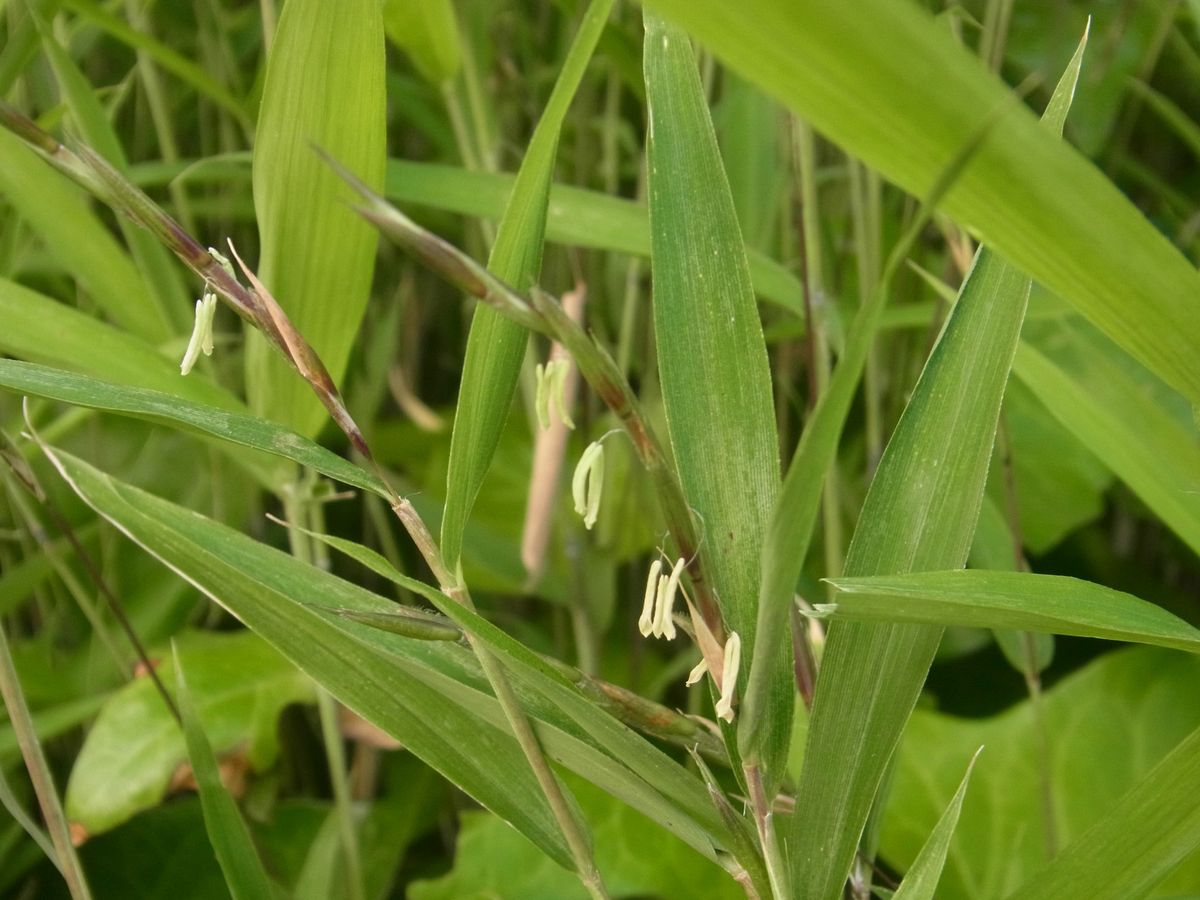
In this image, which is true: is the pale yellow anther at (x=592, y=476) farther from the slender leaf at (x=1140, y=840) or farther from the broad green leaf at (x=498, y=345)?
the slender leaf at (x=1140, y=840)

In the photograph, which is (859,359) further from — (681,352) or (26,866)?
(26,866)

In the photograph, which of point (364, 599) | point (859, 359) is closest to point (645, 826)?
point (364, 599)

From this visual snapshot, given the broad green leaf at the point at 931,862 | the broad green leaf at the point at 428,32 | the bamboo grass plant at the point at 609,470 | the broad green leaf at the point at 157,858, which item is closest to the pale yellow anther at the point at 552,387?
the bamboo grass plant at the point at 609,470

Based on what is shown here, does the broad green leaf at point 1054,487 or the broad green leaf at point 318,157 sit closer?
the broad green leaf at point 318,157

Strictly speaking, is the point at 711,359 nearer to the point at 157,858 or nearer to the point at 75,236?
the point at 75,236

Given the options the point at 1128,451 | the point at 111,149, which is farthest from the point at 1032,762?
the point at 111,149

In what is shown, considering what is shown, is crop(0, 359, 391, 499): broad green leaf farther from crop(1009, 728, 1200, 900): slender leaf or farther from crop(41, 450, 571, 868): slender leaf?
crop(1009, 728, 1200, 900): slender leaf
